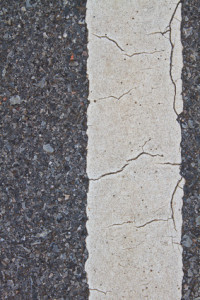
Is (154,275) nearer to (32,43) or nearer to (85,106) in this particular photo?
(85,106)

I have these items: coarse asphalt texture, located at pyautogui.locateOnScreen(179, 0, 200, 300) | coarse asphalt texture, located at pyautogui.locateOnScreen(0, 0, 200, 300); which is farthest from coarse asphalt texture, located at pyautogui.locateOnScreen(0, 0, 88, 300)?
coarse asphalt texture, located at pyautogui.locateOnScreen(179, 0, 200, 300)

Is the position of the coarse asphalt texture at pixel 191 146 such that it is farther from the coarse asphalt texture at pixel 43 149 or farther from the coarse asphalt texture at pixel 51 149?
the coarse asphalt texture at pixel 43 149

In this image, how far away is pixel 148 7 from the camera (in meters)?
2.10

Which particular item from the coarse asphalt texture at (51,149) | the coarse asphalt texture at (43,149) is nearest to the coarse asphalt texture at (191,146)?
the coarse asphalt texture at (51,149)

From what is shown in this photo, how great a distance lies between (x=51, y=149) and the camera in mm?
2088

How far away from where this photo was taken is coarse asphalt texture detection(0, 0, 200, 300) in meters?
2.06

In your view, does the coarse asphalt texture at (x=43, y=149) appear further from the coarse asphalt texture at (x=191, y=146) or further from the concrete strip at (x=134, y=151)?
the coarse asphalt texture at (x=191, y=146)

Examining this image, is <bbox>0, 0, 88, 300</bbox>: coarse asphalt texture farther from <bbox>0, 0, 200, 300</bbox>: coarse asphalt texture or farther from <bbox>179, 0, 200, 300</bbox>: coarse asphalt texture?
<bbox>179, 0, 200, 300</bbox>: coarse asphalt texture

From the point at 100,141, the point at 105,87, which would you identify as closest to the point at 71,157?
the point at 100,141

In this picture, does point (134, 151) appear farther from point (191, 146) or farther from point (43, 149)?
point (43, 149)

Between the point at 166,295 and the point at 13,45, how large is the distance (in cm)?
190

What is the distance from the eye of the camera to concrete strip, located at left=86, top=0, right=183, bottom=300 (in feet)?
6.69

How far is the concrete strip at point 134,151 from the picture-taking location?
80.3 inches

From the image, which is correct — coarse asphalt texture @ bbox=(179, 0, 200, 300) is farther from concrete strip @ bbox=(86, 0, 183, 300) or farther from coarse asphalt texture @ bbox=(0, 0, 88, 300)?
coarse asphalt texture @ bbox=(0, 0, 88, 300)
